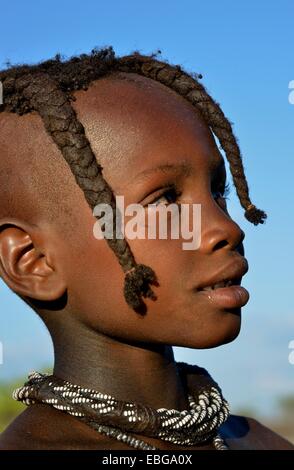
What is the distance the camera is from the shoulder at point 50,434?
129 inches

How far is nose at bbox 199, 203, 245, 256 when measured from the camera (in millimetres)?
3312

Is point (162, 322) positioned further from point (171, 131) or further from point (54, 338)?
point (171, 131)

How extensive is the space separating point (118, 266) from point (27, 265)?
405 millimetres

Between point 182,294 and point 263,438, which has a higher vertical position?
point 182,294

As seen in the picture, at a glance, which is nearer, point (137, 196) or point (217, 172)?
point (137, 196)

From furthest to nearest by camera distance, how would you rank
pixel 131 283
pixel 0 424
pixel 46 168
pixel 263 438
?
pixel 0 424 < pixel 263 438 < pixel 46 168 < pixel 131 283

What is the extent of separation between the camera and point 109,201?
10.9 ft

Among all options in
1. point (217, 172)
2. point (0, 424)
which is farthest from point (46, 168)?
point (0, 424)

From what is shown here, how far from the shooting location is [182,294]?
A: 3.29 metres

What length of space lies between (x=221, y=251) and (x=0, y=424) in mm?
6179

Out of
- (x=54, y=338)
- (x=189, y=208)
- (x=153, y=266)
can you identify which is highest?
(x=189, y=208)

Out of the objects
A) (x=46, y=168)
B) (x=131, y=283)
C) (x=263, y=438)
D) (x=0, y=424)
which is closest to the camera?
(x=131, y=283)

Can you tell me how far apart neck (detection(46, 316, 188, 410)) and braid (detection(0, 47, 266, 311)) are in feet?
0.79

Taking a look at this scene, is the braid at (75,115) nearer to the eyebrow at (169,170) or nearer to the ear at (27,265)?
Result: the eyebrow at (169,170)
